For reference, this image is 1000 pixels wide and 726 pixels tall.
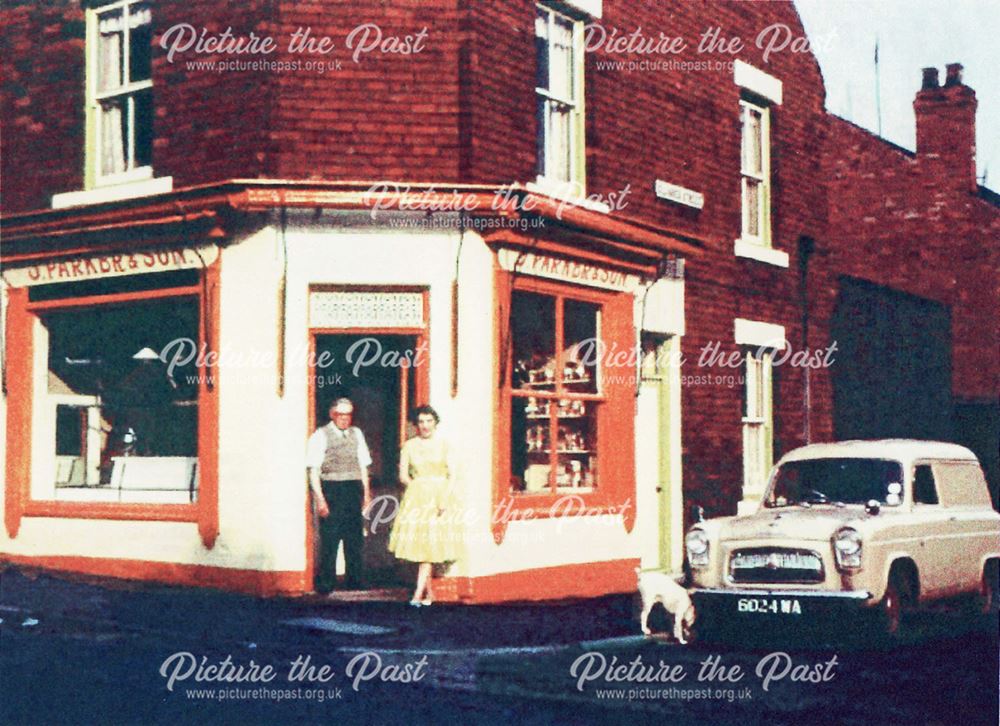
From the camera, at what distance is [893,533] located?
10047 mm

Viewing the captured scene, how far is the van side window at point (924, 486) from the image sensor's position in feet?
35.3

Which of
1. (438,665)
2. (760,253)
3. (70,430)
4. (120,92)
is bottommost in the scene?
(438,665)

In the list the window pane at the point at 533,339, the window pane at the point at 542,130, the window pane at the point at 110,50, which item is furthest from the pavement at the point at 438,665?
the window pane at the point at 110,50

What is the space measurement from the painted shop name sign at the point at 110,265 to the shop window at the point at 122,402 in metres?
0.31

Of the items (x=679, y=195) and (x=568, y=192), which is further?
(x=679, y=195)

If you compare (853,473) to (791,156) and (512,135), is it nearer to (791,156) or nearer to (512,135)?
(512,135)

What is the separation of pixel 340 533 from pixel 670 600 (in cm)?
303

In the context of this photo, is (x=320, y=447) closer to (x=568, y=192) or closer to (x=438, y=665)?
(x=438, y=665)

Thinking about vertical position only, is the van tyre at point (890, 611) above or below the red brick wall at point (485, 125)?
below

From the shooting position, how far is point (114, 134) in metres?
12.7

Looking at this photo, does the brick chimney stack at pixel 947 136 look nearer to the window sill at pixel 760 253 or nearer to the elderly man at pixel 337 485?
the window sill at pixel 760 253

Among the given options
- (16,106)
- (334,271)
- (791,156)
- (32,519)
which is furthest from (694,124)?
(32,519)

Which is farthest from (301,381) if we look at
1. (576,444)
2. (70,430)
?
(576,444)

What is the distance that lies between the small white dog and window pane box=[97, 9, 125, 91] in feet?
22.2
